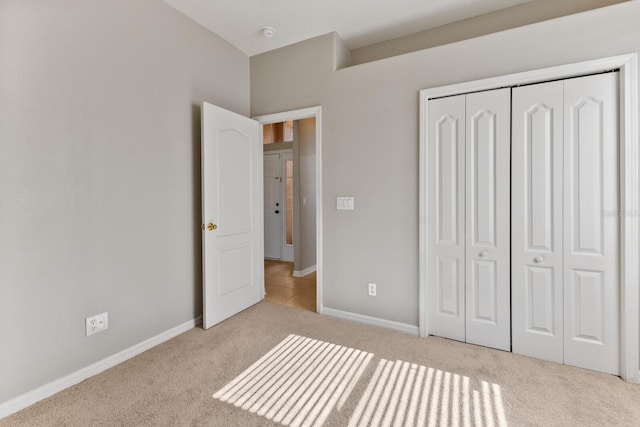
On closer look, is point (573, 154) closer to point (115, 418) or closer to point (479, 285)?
point (479, 285)

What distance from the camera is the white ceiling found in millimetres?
2434

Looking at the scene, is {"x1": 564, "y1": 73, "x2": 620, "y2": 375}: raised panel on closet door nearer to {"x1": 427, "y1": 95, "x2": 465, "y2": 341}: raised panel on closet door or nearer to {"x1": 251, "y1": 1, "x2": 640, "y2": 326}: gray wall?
{"x1": 251, "y1": 1, "x2": 640, "y2": 326}: gray wall

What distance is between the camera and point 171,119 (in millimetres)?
2486

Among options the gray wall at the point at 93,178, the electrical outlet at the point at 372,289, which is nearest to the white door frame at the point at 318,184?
the electrical outlet at the point at 372,289

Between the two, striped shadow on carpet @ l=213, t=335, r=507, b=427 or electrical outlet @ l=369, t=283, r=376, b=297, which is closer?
striped shadow on carpet @ l=213, t=335, r=507, b=427

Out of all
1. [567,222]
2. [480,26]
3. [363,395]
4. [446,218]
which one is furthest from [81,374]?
[480,26]

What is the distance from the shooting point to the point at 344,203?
9.27 ft

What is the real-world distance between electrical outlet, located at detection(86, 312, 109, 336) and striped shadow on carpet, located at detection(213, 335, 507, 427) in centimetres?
97

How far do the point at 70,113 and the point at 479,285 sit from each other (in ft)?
10.2

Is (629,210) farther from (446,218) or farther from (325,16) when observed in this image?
(325,16)

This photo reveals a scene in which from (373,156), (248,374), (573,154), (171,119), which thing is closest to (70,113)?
(171,119)

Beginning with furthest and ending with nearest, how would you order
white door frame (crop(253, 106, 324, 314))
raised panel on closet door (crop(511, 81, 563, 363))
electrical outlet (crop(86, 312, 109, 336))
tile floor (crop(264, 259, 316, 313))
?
tile floor (crop(264, 259, 316, 313))
white door frame (crop(253, 106, 324, 314))
raised panel on closet door (crop(511, 81, 563, 363))
electrical outlet (crop(86, 312, 109, 336))

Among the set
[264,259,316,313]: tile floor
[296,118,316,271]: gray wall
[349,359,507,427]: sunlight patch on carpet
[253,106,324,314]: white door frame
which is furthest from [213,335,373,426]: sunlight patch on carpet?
[296,118,316,271]: gray wall

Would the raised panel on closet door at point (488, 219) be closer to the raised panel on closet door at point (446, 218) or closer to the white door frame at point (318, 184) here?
the raised panel on closet door at point (446, 218)
